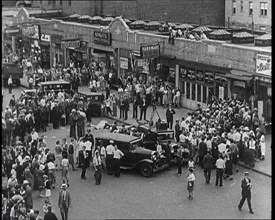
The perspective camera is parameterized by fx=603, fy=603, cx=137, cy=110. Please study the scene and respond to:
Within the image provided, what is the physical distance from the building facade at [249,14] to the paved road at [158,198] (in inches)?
1267

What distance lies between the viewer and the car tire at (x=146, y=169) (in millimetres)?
25547

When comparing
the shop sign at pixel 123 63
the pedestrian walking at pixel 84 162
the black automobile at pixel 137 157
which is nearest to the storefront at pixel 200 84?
the shop sign at pixel 123 63

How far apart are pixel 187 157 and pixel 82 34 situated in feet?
95.8

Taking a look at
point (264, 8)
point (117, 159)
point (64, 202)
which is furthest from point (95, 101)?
point (264, 8)

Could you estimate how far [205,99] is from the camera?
3988cm

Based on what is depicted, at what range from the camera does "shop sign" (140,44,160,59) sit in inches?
1663

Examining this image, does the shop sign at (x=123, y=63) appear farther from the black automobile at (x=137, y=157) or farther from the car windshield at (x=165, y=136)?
the black automobile at (x=137, y=157)

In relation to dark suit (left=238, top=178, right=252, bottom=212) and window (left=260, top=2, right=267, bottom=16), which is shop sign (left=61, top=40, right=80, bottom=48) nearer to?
window (left=260, top=2, right=267, bottom=16)

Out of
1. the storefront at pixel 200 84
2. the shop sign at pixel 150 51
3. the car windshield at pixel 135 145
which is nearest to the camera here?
the car windshield at pixel 135 145

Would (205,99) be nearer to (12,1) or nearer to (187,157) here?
(187,157)

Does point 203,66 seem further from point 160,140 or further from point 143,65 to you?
point 160,140

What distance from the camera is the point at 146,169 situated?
25.7m

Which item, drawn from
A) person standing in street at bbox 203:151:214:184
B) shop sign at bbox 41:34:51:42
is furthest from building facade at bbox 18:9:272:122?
person standing in street at bbox 203:151:214:184

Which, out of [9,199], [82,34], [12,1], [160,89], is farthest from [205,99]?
[12,1]
